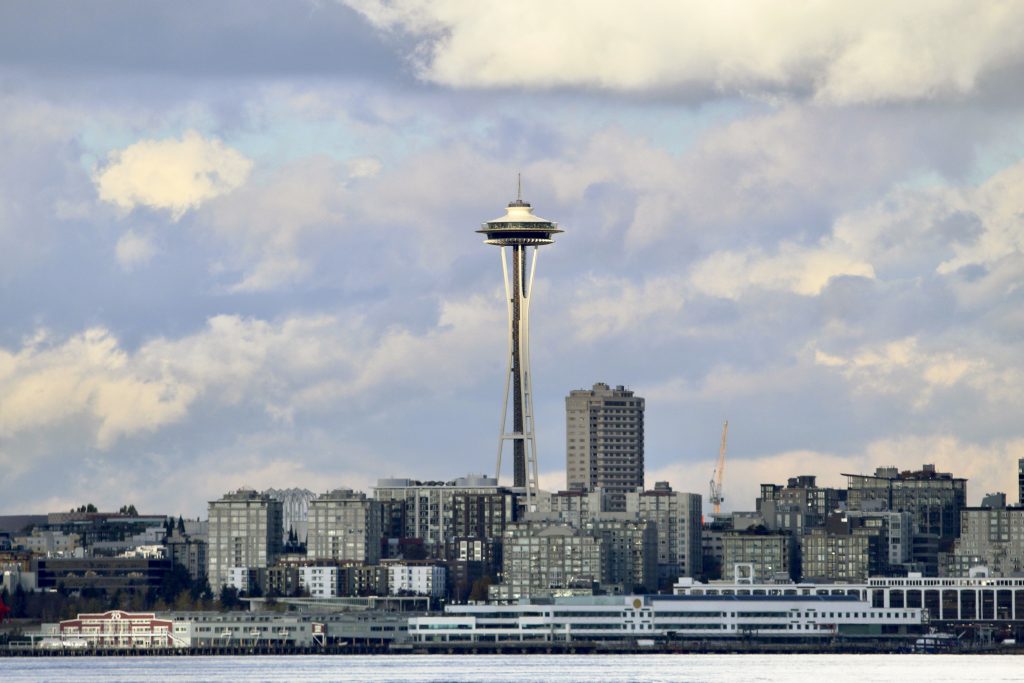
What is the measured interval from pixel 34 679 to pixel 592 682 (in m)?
32.5

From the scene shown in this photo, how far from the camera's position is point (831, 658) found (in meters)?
195

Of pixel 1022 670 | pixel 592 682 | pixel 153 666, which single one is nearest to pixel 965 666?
pixel 1022 670

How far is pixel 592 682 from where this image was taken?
15500cm

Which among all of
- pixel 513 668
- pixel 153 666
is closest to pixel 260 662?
pixel 153 666

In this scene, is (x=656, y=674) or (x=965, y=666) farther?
(x=965, y=666)

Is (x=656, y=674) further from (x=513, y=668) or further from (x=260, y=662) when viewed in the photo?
(x=260, y=662)

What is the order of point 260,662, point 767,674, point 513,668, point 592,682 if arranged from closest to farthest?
point 592,682 → point 767,674 → point 513,668 → point 260,662

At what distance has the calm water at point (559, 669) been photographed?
6368 inches

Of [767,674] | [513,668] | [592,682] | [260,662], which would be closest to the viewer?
[592,682]

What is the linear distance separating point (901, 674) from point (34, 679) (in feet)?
155

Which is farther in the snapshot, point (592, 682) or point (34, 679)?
point (34, 679)

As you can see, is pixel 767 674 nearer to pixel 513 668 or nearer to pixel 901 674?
pixel 901 674

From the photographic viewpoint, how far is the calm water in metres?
162

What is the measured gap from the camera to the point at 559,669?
6860 inches
